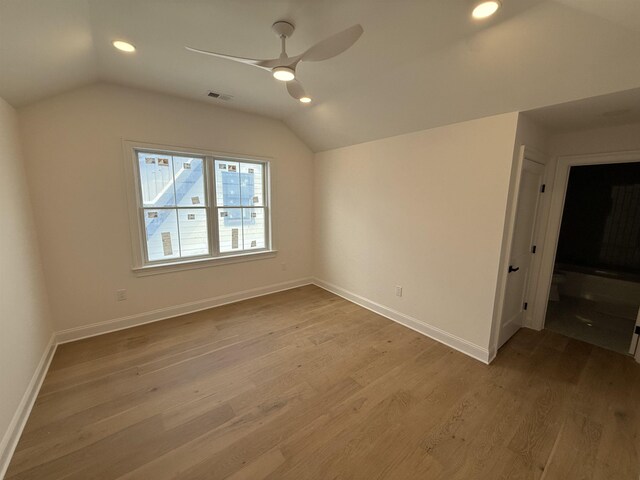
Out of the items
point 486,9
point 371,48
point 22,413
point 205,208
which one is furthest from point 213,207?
point 486,9

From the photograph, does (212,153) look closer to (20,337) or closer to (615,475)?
(20,337)

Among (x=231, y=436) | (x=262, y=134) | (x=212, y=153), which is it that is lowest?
(x=231, y=436)

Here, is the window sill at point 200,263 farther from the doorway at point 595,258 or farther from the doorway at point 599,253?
the doorway at point 599,253

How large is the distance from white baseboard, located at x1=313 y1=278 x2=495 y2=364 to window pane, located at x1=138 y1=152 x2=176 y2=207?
2.78 m

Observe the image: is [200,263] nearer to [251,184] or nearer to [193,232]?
[193,232]

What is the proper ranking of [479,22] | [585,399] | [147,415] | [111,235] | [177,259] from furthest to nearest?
[177,259] → [111,235] → [585,399] → [147,415] → [479,22]

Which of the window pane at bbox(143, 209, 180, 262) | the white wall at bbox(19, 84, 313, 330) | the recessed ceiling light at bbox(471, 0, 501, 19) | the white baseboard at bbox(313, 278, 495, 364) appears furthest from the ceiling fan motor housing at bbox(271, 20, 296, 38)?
the white baseboard at bbox(313, 278, 495, 364)

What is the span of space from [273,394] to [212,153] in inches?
115

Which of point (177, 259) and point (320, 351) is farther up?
point (177, 259)

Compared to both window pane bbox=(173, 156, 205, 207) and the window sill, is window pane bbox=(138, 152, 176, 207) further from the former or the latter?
the window sill

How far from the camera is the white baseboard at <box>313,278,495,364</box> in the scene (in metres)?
2.58

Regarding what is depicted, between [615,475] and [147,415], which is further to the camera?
[147,415]

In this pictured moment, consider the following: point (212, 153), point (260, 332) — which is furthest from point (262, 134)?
point (260, 332)

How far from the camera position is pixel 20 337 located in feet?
6.25
